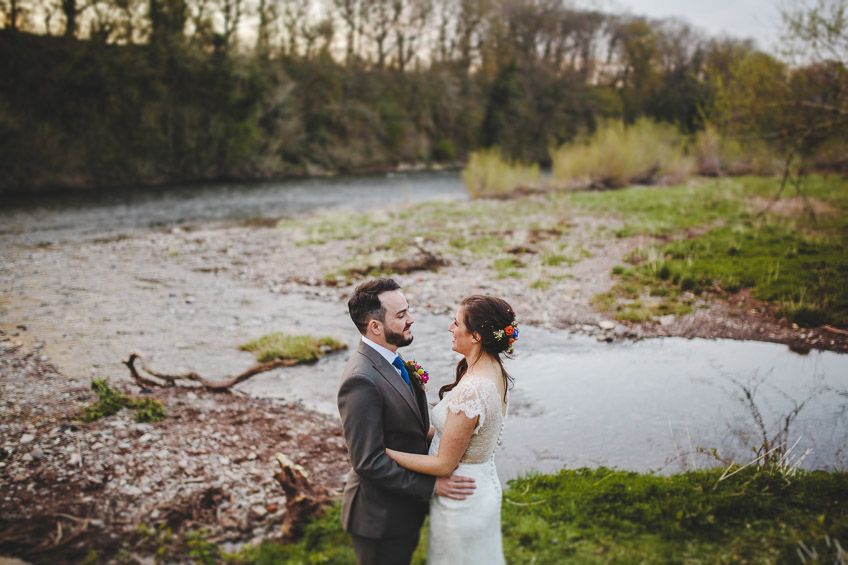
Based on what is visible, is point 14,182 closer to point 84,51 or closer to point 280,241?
point 84,51

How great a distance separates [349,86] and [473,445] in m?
61.5

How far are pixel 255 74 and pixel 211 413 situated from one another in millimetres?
48010

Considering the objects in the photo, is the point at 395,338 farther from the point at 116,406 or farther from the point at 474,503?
the point at 116,406

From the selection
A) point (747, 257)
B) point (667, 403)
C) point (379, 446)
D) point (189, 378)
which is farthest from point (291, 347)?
point (747, 257)

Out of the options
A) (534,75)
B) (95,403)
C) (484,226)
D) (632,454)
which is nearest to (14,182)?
(484,226)

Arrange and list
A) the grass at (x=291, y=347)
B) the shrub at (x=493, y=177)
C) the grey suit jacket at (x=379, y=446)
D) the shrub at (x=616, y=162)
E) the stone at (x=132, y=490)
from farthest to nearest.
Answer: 1. the shrub at (x=616, y=162)
2. the shrub at (x=493, y=177)
3. the grass at (x=291, y=347)
4. the stone at (x=132, y=490)
5. the grey suit jacket at (x=379, y=446)

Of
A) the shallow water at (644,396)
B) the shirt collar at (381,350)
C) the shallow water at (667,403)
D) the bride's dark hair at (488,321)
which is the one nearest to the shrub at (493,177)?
the shallow water at (644,396)

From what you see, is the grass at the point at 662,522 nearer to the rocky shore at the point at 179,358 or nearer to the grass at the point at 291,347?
the rocky shore at the point at 179,358

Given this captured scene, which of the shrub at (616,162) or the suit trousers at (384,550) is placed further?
the shrub at (616,162)

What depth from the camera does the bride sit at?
3.09 meters

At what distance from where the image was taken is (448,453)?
311 cm

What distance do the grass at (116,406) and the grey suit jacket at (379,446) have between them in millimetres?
4409

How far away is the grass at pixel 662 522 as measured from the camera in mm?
3938

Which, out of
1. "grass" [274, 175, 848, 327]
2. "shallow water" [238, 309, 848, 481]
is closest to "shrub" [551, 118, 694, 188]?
"grass" [274, 175, 848, 327]
